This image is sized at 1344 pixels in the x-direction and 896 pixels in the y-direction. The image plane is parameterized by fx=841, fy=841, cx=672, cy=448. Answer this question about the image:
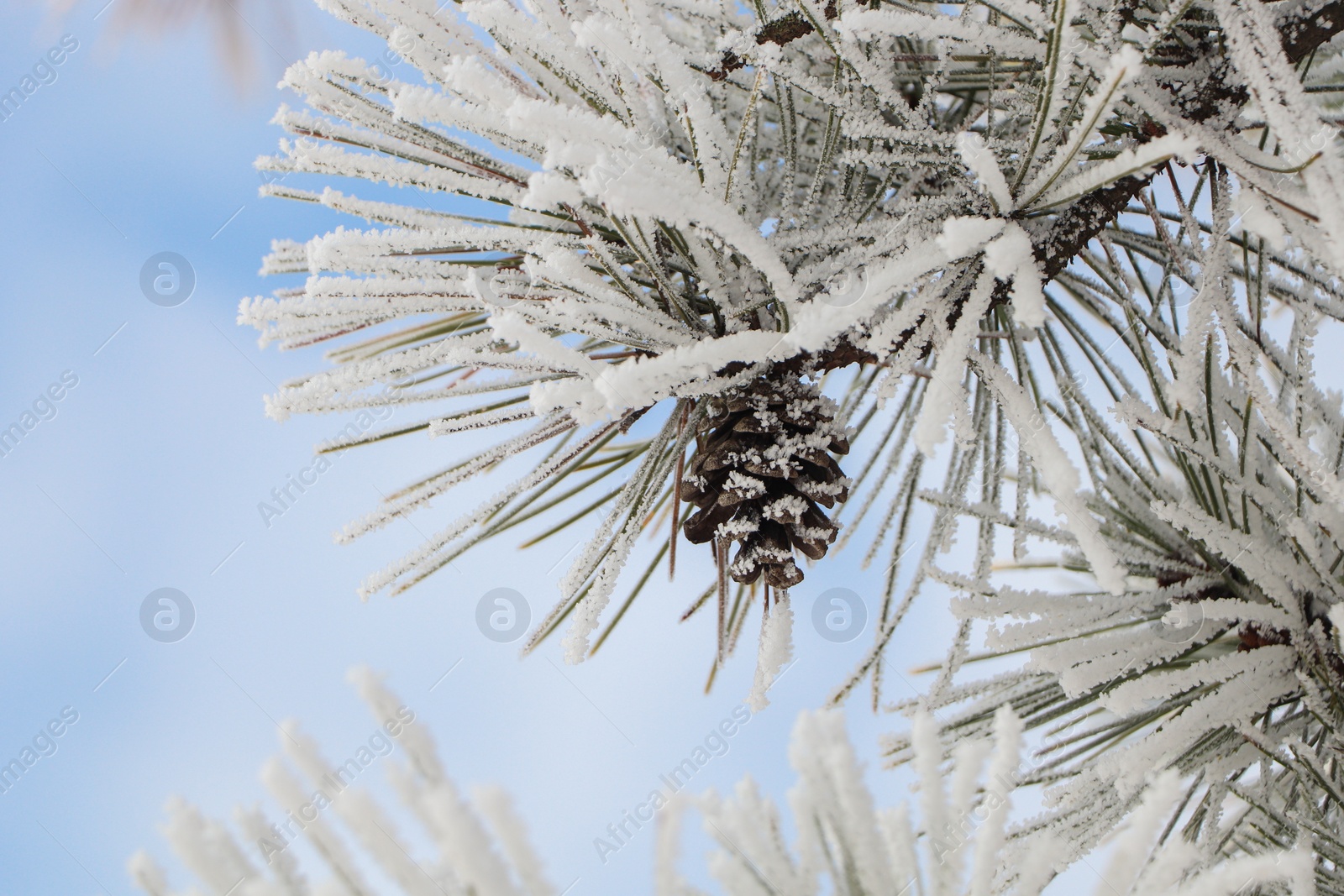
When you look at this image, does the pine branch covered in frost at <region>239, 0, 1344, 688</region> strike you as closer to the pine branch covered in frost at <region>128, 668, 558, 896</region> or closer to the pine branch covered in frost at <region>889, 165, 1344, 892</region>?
the pine branch covered in frost at <region>889, 165, 1344, 892</region>

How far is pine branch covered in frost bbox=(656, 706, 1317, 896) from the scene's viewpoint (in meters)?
0.30

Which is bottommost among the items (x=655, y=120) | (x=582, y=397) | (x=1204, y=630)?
(x=1204, y=630)

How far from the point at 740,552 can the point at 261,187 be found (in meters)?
0.40

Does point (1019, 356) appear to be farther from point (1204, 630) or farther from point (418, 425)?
point (418, 425)

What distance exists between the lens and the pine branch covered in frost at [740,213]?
38cm

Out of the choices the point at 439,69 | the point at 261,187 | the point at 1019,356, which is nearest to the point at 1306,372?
the point at 1019,356

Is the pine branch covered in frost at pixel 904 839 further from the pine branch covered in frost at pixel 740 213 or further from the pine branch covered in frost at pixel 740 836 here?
the pine branch covered in frost at pixel 740 213

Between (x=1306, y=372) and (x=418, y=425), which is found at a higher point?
(x=418, y=425)

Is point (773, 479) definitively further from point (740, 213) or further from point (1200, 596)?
point (1200, 596)

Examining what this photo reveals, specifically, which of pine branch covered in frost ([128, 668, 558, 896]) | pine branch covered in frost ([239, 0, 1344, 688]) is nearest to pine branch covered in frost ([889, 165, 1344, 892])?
pine branch covered in frost ([239, 0, 1344, 688])

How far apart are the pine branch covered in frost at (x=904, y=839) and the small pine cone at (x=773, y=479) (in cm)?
21

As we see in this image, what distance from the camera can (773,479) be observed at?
1.79 ft

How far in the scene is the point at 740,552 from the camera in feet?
1.85

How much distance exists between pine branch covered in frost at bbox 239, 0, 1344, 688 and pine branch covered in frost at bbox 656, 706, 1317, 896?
0.10 m
